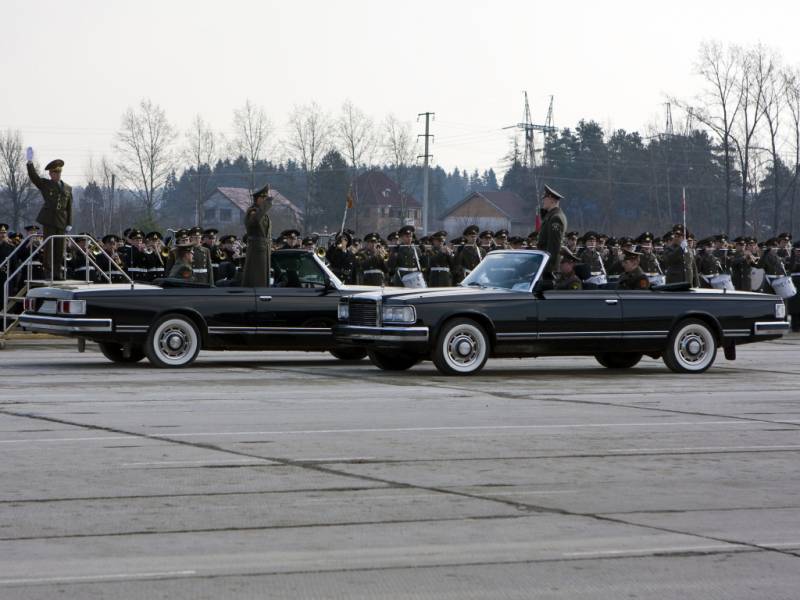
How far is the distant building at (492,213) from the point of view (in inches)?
5832

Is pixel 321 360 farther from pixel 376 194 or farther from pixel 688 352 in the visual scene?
pixel 376 194

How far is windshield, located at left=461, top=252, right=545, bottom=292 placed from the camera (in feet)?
56.7

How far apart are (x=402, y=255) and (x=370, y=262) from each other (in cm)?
83

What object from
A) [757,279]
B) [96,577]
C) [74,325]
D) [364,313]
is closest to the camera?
[96,577]

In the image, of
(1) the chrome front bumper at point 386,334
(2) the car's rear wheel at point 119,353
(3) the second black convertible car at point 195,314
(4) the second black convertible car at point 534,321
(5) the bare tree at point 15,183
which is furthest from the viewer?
(5) the bare tree at point 15,183

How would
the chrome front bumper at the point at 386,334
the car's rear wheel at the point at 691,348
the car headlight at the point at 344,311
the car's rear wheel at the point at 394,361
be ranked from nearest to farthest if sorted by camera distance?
1. the chrome front bumper at the point at 386,334
2. the car headlight at the point at 344,311
3. the car's rear wheel at the point at 691,348
4. the car's rear wheel at the point at 394,361

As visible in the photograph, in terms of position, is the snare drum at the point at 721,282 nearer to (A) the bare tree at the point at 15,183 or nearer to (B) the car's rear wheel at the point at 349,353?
(B) the car's rear wheel at the point at 349,353

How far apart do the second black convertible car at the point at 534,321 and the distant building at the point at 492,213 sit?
4897 inches

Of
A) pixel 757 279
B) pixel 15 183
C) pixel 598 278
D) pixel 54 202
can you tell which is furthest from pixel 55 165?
pixel 15 183

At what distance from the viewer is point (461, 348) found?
1692cm

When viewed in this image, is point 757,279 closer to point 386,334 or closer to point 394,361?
point 394,361

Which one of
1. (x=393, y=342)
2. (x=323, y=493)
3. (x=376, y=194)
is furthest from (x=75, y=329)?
(x=376, y=194)

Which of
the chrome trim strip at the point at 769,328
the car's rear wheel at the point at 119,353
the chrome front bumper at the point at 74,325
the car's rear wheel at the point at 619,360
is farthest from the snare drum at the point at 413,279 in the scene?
the chrome front bumper at the point at 74,325

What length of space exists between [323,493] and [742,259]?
80.2ft
